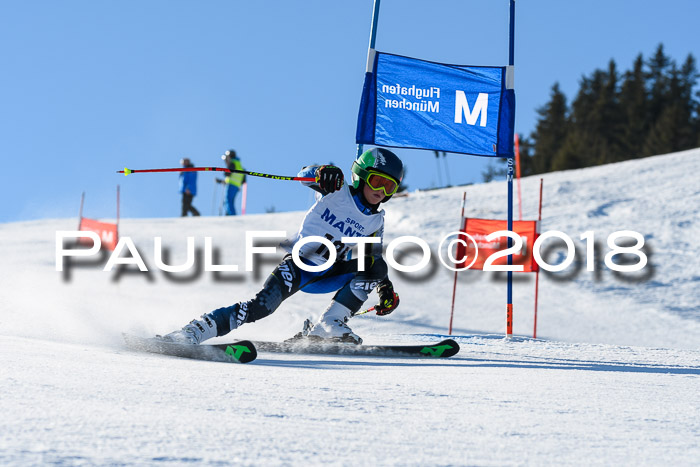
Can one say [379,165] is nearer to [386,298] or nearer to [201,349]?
[386,298]

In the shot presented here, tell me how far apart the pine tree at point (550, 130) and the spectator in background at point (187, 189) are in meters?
34.0

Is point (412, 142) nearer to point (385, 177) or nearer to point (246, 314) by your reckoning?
point (385, 177)

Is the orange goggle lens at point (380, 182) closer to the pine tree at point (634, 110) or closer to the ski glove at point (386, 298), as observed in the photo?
the ski glove at point (386, 298)

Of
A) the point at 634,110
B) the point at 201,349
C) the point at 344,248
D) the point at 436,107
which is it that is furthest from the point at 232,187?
the point at 634,110

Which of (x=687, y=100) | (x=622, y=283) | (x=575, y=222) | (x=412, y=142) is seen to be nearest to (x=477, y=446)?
(x=412, y=142)

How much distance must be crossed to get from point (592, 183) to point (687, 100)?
36156mm

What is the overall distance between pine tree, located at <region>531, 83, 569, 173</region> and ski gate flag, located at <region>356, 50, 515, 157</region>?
41790 mm

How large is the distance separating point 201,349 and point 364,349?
1126mm

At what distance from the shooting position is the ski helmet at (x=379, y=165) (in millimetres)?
4629

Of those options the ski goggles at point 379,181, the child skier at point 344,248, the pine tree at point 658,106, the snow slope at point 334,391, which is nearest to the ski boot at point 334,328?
the child skier at point 344,248

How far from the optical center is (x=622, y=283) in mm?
10289

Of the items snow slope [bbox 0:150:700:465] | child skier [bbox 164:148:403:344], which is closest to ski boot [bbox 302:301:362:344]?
child skier [bbox 164:148:403:344]

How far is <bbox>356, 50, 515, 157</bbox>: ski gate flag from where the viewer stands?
261 inches

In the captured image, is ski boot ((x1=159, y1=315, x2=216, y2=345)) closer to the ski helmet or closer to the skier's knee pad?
the skier's knee pad
